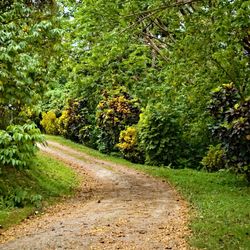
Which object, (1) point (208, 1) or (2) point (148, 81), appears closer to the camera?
(1) point (208, 1)

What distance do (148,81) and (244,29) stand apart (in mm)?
9122

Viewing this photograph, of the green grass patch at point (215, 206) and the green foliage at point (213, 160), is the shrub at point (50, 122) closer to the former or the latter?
the green grass patch at point (215, 206)

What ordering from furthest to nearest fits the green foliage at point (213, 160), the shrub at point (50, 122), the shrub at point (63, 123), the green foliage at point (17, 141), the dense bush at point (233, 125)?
the shrub at point (50, 122)
the shrub at point (63, 123)
the green foliage at point (213, 160)
the dense bush at point (233, 125)
the green foliage at point (17, 141)

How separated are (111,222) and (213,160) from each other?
9141 mm

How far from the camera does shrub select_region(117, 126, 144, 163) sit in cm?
2084

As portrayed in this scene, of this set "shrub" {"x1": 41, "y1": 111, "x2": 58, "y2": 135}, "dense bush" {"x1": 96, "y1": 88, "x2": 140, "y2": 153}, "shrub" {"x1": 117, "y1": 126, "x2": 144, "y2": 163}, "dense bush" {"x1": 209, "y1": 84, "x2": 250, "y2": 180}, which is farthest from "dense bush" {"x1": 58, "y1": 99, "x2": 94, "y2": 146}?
"dense bush" {"x1": 209, "y1": 84, "x2": 250, "y2": 180}

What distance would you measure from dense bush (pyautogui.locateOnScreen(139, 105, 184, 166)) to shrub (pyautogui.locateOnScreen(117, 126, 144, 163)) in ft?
5.15

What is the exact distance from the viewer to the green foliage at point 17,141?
8477 millimetres

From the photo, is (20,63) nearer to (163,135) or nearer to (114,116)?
(163,135)

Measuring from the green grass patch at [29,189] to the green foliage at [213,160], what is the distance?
4.95 m

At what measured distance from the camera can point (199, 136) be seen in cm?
1730

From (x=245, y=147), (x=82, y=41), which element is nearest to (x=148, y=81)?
(x=82, y=41)

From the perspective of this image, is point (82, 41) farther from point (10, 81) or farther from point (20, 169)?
point (10, 81)

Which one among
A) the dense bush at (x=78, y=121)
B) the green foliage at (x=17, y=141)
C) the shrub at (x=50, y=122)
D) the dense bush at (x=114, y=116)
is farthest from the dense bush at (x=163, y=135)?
the shrub at (x=50, y=122)
